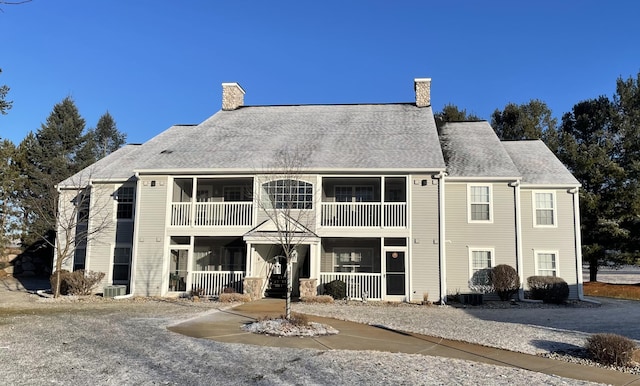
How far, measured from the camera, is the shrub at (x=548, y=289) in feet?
60.8

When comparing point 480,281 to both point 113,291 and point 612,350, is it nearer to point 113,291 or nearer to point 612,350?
point 612,350

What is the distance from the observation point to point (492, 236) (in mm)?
19844

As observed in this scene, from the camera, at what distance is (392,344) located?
9945 mm

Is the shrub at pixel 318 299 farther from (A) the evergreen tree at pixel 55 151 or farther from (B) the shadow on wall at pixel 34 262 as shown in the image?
(A) the evergreen tree at pixel 55 151

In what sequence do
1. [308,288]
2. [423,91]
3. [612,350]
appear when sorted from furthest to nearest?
[423,91]
[308,288]
[612,350]

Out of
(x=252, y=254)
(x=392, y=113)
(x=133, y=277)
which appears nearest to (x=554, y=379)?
(x=252, y=254)

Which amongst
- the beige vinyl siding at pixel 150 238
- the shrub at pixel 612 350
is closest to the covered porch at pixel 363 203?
the beige vinyl siding at pixel 150 238

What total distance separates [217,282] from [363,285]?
5.68 m

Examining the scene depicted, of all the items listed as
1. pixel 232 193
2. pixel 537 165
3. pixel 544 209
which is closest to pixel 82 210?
pixel 232 193

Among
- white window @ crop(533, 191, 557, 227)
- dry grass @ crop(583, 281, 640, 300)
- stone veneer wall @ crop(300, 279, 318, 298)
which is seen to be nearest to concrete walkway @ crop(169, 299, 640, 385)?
stone veneer wall @ crop(300, 279, 318, 298)

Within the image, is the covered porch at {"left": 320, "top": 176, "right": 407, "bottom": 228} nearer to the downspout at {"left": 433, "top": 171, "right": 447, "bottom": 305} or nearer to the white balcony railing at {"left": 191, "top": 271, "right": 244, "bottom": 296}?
the downspout at {"left": 433, "top": 171, "right": 447, "bottom": 305}

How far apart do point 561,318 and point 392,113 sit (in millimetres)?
13352

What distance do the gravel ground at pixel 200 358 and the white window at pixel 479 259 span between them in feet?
22.0

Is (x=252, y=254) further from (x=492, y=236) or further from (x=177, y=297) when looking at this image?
(x=492, y=236)
